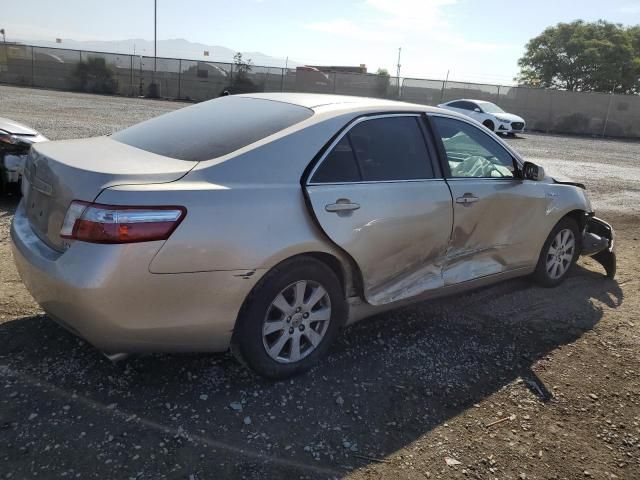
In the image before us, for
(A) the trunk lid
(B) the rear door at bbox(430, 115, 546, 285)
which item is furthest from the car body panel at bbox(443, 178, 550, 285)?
(A) the trunk lid

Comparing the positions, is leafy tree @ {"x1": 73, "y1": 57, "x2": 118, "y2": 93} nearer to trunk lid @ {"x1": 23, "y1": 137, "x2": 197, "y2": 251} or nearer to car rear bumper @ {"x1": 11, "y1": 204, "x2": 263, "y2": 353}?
trunk lid @ {"x1": 23, "y1": 137, "x2": 197, "y2": 251}

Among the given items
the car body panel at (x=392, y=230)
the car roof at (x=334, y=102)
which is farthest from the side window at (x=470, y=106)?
A: the car body panel at (x=392, y=230)

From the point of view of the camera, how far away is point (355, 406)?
3.05 meters

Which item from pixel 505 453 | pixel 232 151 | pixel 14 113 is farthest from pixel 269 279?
pixel 14 113

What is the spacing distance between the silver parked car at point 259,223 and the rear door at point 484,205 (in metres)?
0.02

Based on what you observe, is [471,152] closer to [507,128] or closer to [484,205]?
[484,205]

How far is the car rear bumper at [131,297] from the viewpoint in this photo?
254 cm

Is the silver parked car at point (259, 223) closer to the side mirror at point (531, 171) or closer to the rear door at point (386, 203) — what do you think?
the rear door at point (386, 203)

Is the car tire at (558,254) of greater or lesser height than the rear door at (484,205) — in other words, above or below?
below

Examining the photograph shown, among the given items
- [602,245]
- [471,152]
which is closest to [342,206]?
[471,152]

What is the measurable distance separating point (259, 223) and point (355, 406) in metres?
1.15

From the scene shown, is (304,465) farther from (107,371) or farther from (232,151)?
(232,151)

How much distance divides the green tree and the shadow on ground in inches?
2074

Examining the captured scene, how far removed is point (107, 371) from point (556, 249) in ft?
12.8
